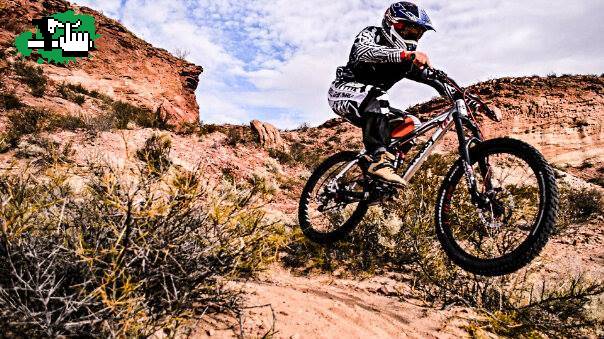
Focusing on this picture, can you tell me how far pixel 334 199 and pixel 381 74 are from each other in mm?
1671

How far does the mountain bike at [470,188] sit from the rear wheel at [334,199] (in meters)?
0.01

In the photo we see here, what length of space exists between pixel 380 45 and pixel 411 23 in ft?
1.31

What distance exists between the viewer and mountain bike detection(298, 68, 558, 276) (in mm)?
3432

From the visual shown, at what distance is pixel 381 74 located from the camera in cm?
508

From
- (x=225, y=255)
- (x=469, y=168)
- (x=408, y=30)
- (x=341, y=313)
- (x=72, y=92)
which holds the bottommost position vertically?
(x=341, y=313)

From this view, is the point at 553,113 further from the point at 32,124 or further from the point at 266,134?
the point at 32,124

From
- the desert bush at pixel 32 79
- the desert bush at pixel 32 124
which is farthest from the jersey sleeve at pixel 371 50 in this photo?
the desert bush at pixel 32 79

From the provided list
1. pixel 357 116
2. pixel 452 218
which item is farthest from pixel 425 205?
pixel 357 116

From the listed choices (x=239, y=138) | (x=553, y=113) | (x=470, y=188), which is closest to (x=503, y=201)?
(x=470, y=188)

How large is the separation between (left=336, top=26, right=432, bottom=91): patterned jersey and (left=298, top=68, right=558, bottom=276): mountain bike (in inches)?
15.2

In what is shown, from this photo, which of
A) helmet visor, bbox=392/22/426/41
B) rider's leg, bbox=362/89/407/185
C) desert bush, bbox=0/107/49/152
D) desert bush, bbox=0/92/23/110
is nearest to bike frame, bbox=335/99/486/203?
rider's leg, bbox=362/89/407/185

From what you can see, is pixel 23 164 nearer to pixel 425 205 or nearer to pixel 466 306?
pixel 425 205

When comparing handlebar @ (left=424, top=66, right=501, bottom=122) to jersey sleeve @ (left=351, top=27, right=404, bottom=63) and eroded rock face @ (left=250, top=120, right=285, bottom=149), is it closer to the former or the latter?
jersey sleeve @ (left=351, top=27, right=404, bottom=63)

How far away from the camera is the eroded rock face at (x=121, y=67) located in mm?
21344
